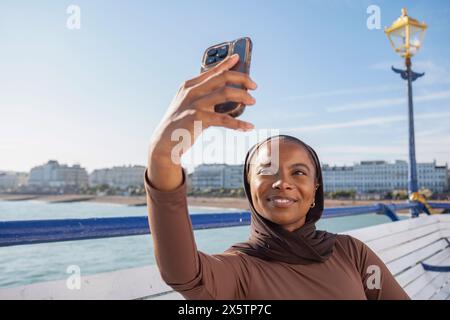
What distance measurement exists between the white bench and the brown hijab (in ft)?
1.76

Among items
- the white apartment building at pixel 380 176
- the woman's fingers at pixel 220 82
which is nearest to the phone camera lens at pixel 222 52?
the woman's fingers at pixel 220 82

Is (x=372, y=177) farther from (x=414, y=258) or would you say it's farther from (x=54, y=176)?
(x=414, y=258)

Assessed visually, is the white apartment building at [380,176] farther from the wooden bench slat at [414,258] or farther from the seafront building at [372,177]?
the wooden bench slat at [414,258]

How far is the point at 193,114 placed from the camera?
73 centimetres

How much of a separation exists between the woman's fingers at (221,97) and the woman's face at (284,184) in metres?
0.45

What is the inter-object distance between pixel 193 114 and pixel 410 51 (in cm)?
623

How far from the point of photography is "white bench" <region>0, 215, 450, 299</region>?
1307 mm

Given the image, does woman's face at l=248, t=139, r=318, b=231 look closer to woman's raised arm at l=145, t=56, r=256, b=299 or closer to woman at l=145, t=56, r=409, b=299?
woman at l=145, t=56, r=409, b=299

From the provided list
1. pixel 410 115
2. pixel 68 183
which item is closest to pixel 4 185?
pixel 68 183

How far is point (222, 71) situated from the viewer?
75 centimetres

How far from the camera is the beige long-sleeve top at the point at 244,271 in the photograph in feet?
2.73

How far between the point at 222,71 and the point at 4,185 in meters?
75.6
